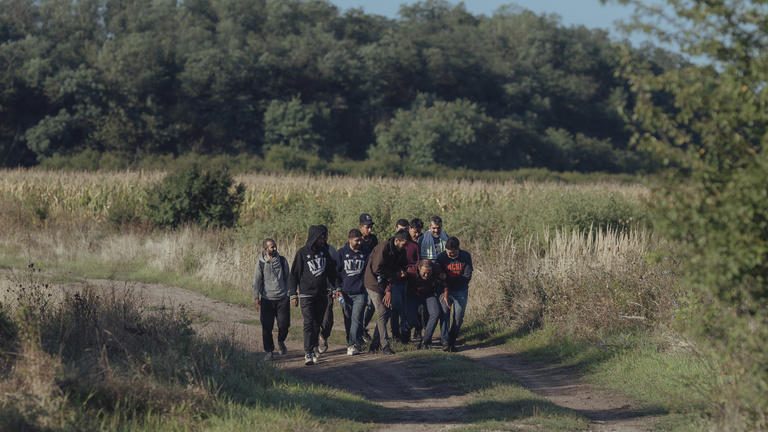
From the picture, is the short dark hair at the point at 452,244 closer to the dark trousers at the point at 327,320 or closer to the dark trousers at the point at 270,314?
the dark trousers at the point at 327,320

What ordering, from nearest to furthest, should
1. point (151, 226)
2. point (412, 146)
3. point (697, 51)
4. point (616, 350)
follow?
point (697, 51), point (616, 350), point (151, 226), point (412, 146)

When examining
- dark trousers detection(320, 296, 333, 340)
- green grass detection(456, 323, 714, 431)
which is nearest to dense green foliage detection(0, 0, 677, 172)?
green grass detection(456, 323, 714, 431)

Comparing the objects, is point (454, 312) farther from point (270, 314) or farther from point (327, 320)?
point (270, 314)

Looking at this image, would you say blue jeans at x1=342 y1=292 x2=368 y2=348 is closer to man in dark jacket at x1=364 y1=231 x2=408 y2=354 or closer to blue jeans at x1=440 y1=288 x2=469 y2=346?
man in dark jacket at x1=364 y1=231 x2=408 y2=354

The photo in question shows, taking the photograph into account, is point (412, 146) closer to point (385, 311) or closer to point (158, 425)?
point (385, 311)

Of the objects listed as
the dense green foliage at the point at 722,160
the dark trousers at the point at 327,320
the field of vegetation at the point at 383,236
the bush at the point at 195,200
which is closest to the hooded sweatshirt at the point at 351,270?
the dark trousers at the point at 327,320

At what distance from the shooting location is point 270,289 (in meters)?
15.8

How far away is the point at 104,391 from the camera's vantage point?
401 inches

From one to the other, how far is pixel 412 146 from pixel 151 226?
3734cm

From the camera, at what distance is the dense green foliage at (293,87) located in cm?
6384

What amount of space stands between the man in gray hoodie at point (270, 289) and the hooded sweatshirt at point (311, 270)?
40 cm

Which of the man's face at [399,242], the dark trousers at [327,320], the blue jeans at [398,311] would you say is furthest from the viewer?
the blue jeans at [398,311]

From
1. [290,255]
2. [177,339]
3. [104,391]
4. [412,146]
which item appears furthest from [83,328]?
[412,146]

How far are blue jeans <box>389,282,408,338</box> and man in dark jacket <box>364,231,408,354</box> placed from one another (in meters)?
0.46
